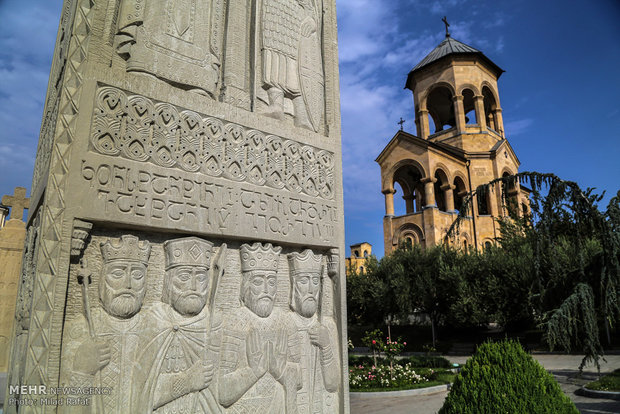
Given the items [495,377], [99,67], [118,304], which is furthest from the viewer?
[495,377]

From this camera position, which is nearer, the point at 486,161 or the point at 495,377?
the point at 495,377

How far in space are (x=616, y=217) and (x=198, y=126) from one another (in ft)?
20.2

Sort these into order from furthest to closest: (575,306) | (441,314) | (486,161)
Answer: (486,161), (441,314), (575,306)

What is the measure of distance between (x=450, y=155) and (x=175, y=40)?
997 inches

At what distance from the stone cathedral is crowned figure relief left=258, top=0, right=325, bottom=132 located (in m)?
20.2

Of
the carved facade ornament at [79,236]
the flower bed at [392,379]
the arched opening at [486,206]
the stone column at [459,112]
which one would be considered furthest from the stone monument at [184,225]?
the stone column at [459,112]

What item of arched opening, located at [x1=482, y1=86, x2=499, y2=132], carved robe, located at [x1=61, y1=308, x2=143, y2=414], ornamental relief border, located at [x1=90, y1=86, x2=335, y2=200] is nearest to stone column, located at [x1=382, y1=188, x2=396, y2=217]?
arched opening, located at [x1=482, y1=86, x2=499, y2=132]

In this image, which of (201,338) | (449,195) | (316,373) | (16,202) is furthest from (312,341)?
(449,195)

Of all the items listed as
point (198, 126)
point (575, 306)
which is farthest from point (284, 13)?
point (575, 306)

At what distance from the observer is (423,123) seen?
2883 centimetres

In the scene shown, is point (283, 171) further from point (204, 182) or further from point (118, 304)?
point (118, 304)

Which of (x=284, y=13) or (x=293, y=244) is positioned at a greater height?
(x=284, y=13)

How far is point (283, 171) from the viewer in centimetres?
404

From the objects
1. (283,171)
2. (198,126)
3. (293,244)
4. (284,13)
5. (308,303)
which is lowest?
(308,303)
